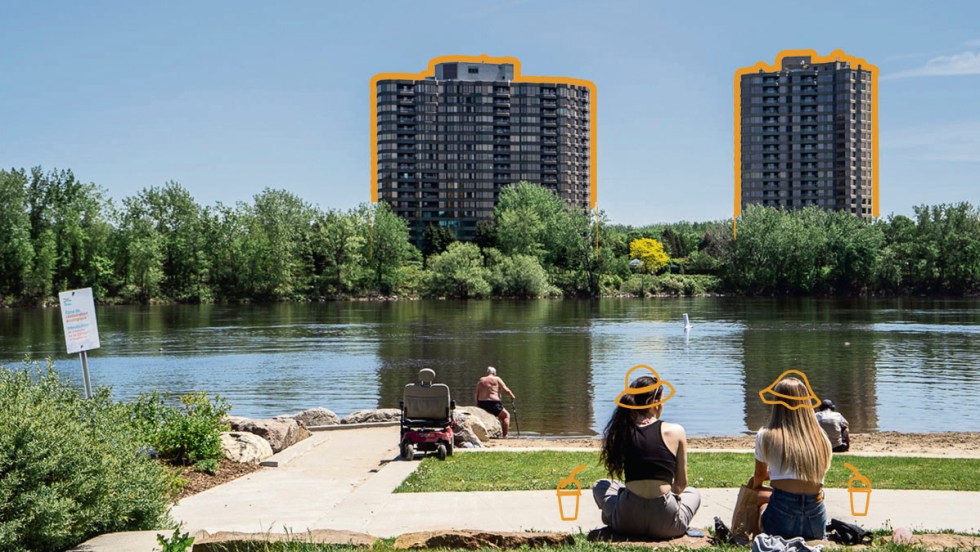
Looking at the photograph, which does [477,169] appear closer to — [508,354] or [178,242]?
[178,242]

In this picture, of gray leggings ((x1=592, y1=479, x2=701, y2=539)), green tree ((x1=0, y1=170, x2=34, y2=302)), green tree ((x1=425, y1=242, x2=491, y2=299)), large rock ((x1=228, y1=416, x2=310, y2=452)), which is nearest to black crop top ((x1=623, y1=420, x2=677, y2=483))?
gray leggings ((x1=592, y1=479, x2=701, y2=539))

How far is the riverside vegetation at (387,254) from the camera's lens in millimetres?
116562

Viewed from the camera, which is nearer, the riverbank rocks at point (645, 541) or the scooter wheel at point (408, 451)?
the riverbank rocks at point (645, 541)

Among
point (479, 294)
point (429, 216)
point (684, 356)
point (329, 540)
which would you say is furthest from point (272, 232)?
point (329, 540)

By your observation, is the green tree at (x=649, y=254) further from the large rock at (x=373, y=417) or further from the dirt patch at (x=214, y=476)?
the dirt patch at (x=214, y=476)

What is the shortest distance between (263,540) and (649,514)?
10.6 ft

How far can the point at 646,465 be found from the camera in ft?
25.3

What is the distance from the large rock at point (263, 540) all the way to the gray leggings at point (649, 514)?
6.89 feet

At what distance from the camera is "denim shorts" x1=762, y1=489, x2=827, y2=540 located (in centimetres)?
721

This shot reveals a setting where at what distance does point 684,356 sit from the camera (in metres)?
45.8

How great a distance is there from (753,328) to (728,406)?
120ft

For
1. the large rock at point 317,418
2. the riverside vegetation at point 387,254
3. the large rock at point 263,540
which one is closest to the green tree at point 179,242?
the riverside vegetation at point 387,254

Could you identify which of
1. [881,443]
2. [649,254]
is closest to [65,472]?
[881,443]

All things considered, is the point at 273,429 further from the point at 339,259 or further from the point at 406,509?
the point at 339,259
